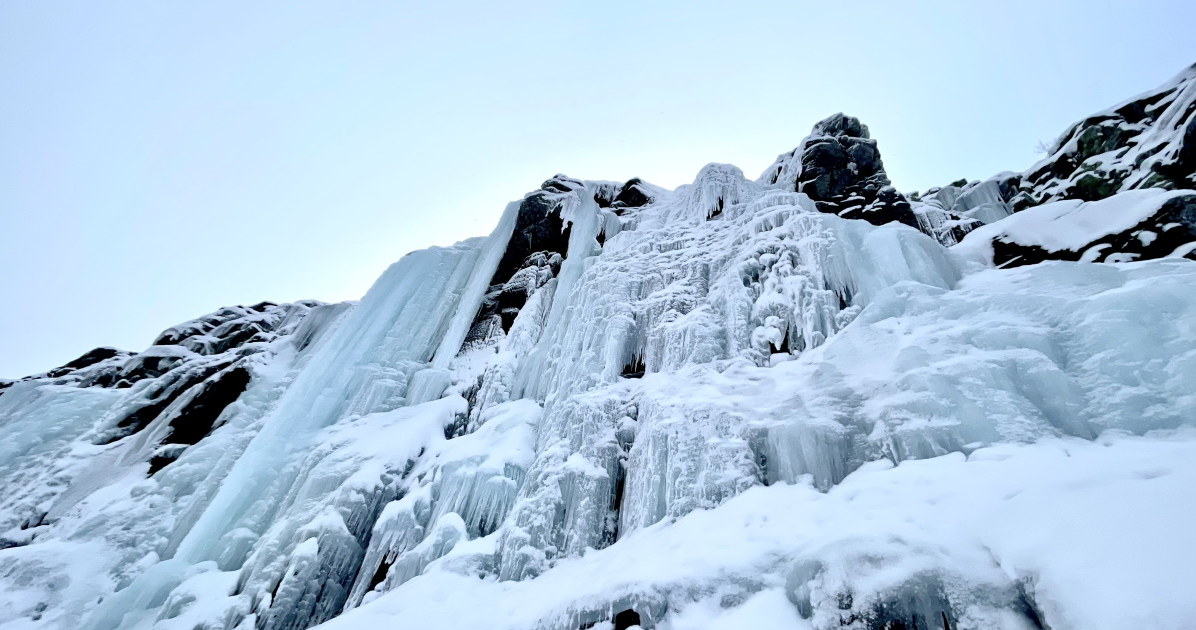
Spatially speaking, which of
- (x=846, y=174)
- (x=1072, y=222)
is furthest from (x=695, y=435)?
(x=846, y=174)

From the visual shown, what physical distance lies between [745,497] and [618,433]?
103 inches

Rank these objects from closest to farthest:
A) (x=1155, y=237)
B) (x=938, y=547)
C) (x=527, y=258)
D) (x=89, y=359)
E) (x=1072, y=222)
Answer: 1. (x=938, y=547)
2. (x=1155, y=237)
3. (x=1072, y=222)
4. (x=527, y=258)
5. (x=89, y=359)

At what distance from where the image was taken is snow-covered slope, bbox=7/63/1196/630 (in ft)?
13.9

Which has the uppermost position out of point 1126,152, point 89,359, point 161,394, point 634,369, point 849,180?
point 849,180

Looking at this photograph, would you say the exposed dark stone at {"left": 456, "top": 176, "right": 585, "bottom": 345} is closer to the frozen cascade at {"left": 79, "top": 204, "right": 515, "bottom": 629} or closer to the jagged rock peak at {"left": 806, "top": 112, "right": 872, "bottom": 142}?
the frozen cascade at {"left": 79, "top": 204, "right": 515, "bottom": 629}

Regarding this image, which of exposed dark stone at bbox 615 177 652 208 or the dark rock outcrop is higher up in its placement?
exposed dark stone at bbox 615 177 652 208

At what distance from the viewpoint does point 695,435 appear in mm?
6977

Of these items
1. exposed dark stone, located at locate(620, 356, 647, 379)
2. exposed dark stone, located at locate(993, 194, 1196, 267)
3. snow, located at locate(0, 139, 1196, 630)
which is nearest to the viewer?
snow, located at locate(0, 139, 1196, 630)

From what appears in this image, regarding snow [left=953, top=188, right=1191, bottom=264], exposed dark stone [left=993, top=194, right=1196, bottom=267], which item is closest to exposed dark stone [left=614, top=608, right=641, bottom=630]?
snow [left=953, top=188, right=1191, bottom=264]

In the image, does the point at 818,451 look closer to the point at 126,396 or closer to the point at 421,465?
the point at 421,465

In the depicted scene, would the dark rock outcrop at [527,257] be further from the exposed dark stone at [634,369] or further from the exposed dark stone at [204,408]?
the exposed dark stone at [204,408]

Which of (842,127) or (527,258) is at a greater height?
(842,127)

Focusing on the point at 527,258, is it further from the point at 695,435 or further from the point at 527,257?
the point at 695,435

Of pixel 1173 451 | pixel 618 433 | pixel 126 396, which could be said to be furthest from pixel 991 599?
pixel 126 396
